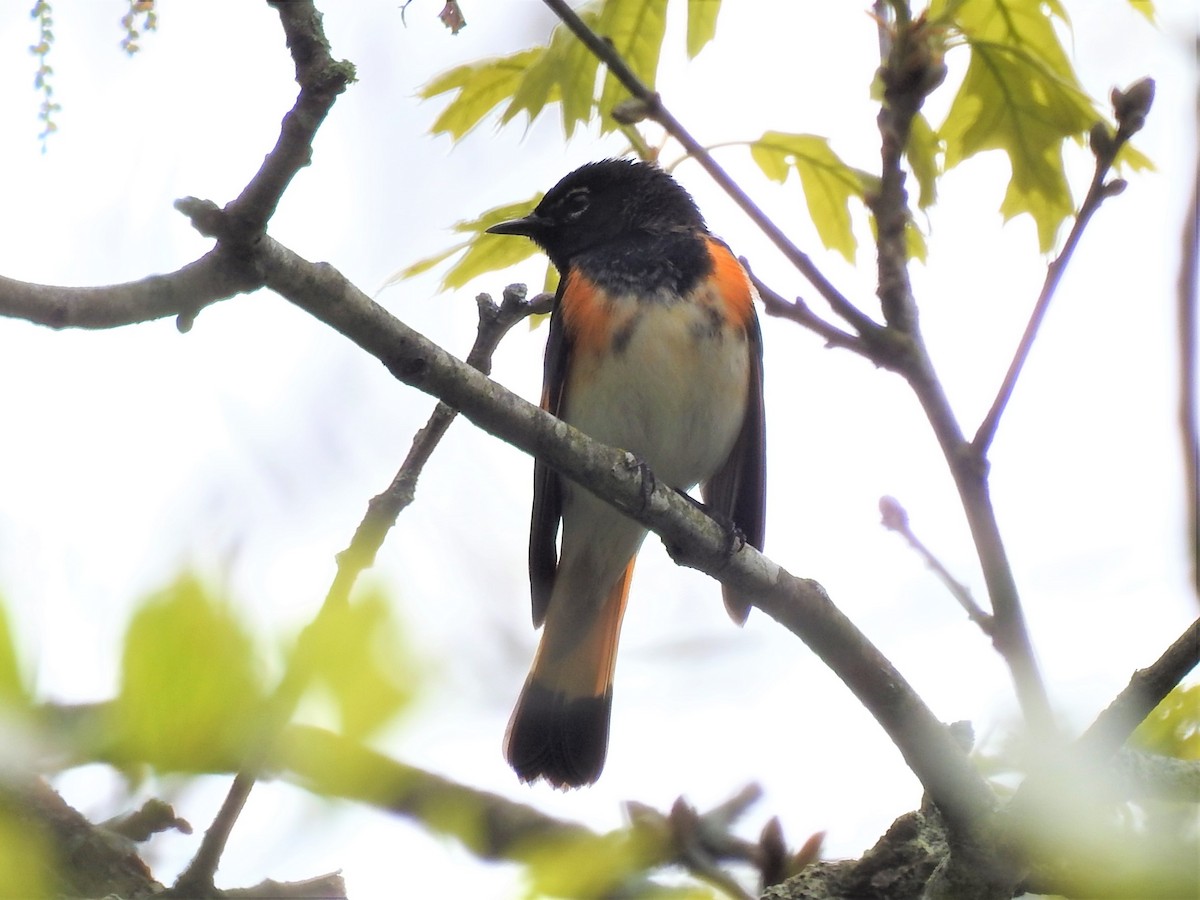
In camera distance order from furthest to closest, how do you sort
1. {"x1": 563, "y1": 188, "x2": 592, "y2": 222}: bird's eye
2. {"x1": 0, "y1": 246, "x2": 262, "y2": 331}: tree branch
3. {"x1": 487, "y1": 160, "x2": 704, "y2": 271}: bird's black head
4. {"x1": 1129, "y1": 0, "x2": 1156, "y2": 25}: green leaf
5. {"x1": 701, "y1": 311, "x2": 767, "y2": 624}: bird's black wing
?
{"x1": 563, "y1": 188, "x2": 592, "y2": 222}: bird's eye
{"x1": 487, "y1": 160, "x2": 704, "y2": 271}: bird's black head
{"x1": 701, "y1": 311, "x2": 767, "y2": 624}: bird's black wing
{"x1": 1129, "y1": 0, "x2": 1156, "y2": 25}: green leaf
{"x1": 0, "y1": 246, "x2": 262, "y2": 331}: tree branch

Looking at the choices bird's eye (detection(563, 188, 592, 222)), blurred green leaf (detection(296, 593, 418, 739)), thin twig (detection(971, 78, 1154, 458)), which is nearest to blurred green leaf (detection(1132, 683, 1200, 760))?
thin twig (detection(971, 78, 1154, 458))

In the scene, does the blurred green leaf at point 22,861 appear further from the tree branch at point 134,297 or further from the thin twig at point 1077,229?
the thin twig at point 1077,229

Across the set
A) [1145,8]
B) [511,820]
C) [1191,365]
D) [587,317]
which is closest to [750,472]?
[587,317]

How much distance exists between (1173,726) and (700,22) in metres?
2.00

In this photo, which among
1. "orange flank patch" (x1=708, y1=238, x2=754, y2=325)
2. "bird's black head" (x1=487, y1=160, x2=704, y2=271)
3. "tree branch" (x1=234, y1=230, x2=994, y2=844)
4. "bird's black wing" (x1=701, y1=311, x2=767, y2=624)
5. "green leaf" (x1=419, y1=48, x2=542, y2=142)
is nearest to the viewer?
"tree branch" (x1=234, y1=230, x2=994, y2=844)

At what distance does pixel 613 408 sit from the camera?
172 inches

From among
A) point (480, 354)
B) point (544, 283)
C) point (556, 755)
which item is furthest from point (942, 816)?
point (544, 283)

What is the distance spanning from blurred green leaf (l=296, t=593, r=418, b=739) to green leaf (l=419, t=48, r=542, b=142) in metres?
2.39

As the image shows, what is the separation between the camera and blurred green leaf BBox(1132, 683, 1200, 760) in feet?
7.38

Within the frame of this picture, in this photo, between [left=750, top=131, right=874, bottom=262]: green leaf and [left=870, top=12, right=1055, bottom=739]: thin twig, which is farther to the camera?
[left=750, top=131, right=874, bottom=262]: green leaf

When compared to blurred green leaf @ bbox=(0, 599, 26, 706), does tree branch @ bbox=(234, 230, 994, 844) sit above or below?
above

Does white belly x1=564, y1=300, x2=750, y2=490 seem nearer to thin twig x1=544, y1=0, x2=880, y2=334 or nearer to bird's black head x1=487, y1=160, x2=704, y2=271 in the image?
bird's black head x1=487, y1=160, x2=704, y2=271

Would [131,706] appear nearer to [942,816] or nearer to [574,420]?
[942,816]

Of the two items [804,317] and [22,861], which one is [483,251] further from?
[22,861]
